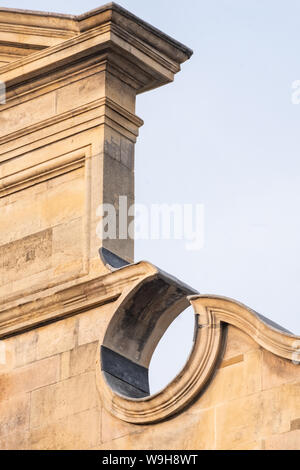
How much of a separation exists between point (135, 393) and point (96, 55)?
3.45 m

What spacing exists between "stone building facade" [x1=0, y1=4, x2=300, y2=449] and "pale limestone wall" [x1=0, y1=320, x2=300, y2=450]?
0.04 feet

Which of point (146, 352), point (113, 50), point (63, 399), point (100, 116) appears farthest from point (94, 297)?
point (113, 50)

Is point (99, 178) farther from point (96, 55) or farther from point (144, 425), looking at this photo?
point (144, 425)

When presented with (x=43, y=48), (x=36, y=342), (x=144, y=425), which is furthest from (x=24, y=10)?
(x=144, y=425)

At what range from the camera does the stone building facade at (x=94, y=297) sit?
53.0 ft

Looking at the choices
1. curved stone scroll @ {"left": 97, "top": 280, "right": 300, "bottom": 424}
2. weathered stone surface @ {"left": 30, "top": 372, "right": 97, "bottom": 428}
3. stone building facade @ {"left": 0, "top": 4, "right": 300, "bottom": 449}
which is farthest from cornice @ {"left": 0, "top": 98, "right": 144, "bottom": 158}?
weathered stone surface @ {"left": 30, "top": 372, "right": 97, "bottom": 428}

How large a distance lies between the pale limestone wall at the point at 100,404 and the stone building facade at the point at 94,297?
13 mm

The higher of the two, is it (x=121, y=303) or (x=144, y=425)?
(x=121, y=303)

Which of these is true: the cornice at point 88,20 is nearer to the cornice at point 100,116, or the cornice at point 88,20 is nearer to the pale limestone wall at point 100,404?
the cornice at point 100,116

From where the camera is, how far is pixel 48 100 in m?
18.7

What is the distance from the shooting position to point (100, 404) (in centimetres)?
1692

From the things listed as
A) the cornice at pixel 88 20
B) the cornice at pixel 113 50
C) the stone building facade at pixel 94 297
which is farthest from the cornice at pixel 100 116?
the cornice at pixel 88 20

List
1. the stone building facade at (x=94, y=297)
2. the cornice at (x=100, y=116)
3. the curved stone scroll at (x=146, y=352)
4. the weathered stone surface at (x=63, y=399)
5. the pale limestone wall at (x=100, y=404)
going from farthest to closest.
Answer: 1. the cornice at (x=100, y=116)
2. the weathered stone surface at (x=63, y=399)
3. the curved stone scroll at (x=146, y=352)
4. the stone building facade at (x=94, y=297)
5. the pale limestone wall at (x=100, y=404)
